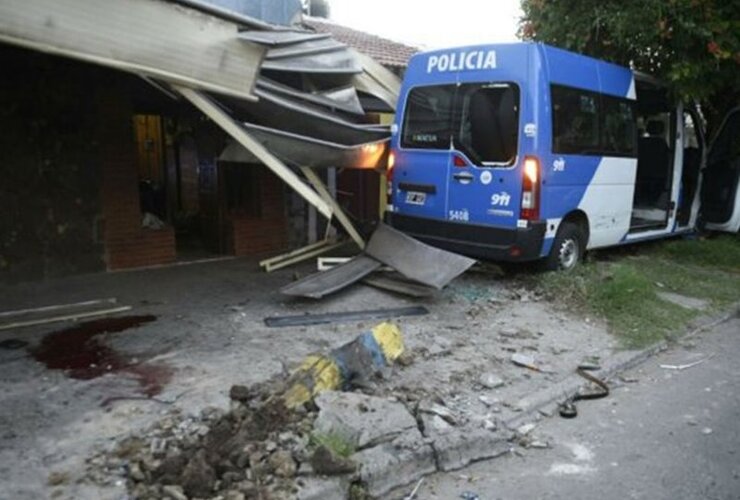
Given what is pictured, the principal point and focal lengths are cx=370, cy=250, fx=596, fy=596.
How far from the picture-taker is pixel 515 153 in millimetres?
6273

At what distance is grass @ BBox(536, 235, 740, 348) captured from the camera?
588 centimetres

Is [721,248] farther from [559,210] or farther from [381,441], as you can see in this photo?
[381,441]

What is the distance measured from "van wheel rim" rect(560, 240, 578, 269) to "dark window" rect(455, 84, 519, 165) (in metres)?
1.45

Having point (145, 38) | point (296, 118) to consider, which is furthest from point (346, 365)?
point (296, 118)

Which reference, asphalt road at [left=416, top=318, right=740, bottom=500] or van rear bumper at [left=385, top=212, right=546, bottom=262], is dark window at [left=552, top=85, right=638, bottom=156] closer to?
van rear bumper at [left=385, top=212, right=546, bottom=262]

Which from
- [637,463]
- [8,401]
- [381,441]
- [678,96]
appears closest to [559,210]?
[678,96]

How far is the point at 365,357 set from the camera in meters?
4.27

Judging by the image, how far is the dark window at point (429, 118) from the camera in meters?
6.76

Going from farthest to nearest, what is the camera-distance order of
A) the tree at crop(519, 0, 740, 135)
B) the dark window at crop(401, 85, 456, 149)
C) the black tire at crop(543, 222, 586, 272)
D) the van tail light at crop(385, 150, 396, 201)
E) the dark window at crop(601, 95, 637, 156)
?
the tree at crop(519, 0, 740, 135)
the van tail light at crop(385, 150, 396, 201)
the dark window at crop(601, 95, 637, 156)
the black tire at crop(543, 222, 586, 272)
the dark window at crop(401, 85, 456, 149)

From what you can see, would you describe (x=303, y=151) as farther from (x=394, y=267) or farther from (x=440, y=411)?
(x=440, y=411)

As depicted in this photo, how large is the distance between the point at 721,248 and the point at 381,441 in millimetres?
7514

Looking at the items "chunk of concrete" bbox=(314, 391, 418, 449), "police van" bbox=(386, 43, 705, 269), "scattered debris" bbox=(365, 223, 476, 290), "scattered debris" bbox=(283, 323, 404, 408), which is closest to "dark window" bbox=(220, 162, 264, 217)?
"police van" bbox=(386, 43, 705, 269)

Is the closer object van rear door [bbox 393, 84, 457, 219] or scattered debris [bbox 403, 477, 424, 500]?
scattered debris [bbox 403, 477, 424, 500]

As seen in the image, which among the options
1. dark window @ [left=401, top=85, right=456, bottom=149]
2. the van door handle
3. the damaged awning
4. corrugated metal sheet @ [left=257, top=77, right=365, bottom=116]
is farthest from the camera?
dark window @ [left=401, top=85, right=456, bottom=149]
